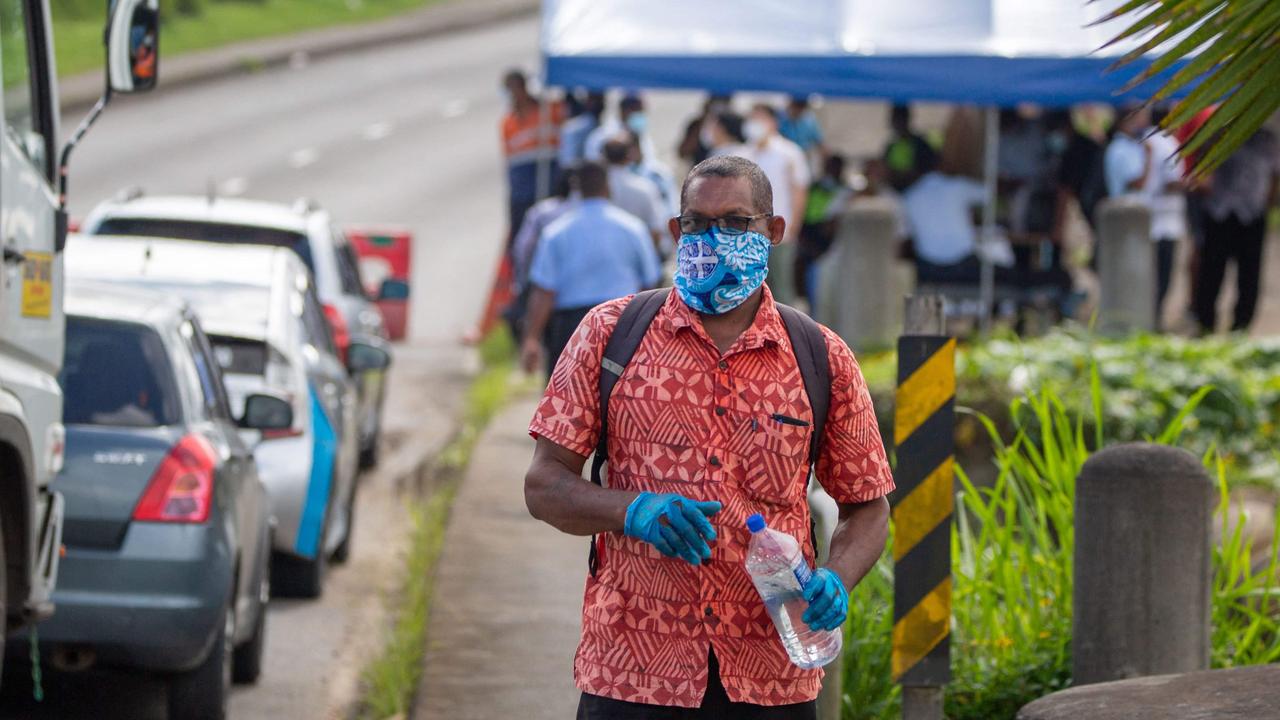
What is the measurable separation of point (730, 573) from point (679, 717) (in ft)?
0.93

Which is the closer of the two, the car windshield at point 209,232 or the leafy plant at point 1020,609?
the leafy plant at point 1020,609

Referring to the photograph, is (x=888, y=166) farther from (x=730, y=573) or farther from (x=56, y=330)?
(x=730, y=573)

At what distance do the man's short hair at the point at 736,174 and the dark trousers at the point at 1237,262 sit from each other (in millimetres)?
11912

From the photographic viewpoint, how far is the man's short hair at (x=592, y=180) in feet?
35.8

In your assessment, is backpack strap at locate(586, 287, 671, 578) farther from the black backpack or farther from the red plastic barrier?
the red plastic barrier

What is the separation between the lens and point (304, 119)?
97.5 feet

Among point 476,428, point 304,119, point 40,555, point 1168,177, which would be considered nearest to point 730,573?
point 40,555

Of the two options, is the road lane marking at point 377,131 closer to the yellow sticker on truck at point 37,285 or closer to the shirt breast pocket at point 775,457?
the yellow sticker on truck at point 37,285

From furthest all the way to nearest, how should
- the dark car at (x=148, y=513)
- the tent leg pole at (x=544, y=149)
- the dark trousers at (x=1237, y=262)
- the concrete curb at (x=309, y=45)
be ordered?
the concrete curb at (x=309, y=45) < the tent leg pole at (x=544, y=149) < the dark trousers at (x=1237, y=262) < the dark car at (x=148, y=513)

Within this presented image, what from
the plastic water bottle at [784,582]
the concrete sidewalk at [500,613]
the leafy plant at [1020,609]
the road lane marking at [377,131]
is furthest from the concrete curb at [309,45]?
the plastic water bottle at [784,582]

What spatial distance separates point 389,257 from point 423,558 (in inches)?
287

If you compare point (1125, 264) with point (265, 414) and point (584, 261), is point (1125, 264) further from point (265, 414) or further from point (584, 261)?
point (265, 414)

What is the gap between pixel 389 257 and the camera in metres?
16.6

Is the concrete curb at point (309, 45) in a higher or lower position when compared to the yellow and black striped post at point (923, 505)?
higher
